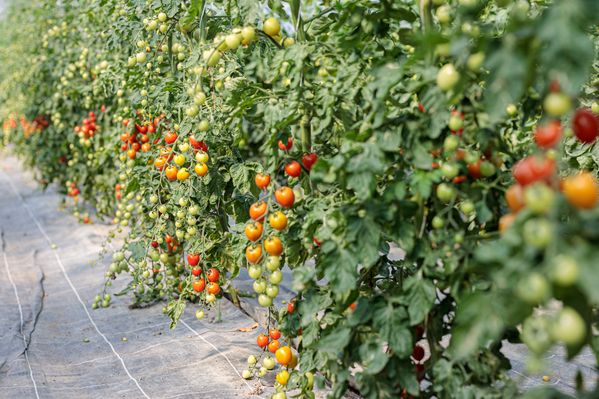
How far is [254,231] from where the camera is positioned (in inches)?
46.3

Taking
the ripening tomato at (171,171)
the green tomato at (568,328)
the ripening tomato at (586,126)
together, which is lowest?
the ripening tomato at (171,171)

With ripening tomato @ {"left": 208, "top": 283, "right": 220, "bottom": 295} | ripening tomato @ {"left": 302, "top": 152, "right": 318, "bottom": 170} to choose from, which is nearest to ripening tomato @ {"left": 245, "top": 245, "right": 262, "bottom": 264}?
ripening tomato @ {"left": 302, "top": 152, "right": 318, "bottom": 170}

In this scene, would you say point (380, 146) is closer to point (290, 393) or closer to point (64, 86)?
point (290, 393)

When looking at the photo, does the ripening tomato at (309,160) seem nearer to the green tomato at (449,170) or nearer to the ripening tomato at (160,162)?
the green tomato at (449,170)

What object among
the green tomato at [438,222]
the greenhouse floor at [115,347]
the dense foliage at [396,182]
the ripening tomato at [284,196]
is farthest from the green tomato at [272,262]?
the greenhouse floor at [115,347]

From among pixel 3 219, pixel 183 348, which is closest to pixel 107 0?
pixel 183 348

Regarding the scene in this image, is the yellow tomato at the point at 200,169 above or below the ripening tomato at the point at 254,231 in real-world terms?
above

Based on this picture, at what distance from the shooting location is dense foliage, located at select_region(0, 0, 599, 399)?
614 millimetres

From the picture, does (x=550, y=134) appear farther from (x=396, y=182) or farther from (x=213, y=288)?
(x=213, y=288)

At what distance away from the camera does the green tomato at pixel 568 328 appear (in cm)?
56

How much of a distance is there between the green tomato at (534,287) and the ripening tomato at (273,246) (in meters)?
0.64

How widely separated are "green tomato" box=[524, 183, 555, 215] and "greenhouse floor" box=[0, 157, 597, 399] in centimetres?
94

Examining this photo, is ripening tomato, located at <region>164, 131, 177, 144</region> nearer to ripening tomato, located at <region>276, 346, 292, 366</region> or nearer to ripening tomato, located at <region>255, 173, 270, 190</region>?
ripening tomato, located at <region>255, 173, 270, 190</region>

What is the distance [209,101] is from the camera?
5.24 ft
